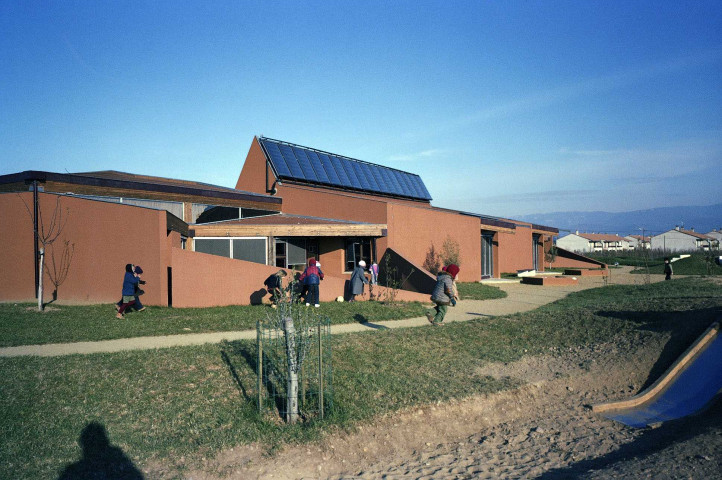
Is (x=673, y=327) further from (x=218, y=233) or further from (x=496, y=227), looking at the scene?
(x=496, y=227)

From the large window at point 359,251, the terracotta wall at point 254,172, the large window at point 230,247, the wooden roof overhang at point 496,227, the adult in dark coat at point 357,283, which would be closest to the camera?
the adult in dark coat at point 357,283

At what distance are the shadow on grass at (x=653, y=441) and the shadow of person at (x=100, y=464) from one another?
4327mm

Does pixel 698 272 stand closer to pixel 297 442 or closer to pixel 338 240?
pixel 338 240

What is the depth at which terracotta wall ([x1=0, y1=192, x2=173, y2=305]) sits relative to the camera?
→ 14055 mm

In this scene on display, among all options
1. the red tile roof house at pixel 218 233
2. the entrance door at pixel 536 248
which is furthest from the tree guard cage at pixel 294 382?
the entrance door at pixel 536 248

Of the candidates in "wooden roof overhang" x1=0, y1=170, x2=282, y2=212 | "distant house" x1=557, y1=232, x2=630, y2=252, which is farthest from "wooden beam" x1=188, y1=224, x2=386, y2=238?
"distant house" x1=557, y1=232, x2=630, y2=252

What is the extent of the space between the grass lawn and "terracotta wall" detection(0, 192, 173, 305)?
638 centimetres

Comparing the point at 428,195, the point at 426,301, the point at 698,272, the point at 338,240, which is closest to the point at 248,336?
the point at 426,301

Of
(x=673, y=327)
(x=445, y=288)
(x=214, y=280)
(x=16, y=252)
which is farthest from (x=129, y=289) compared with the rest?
(x=673, y=327)

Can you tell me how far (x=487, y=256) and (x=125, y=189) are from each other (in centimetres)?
1821

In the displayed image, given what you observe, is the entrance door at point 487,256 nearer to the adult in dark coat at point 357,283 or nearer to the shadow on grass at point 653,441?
the adult in dark coat at point 357,283

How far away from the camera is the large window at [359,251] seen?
19484 mm

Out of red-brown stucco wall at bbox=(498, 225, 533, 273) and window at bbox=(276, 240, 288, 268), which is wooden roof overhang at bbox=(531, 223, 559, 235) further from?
window at bbox=(276, 240, 288, 268)

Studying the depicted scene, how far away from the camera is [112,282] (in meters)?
14.3
